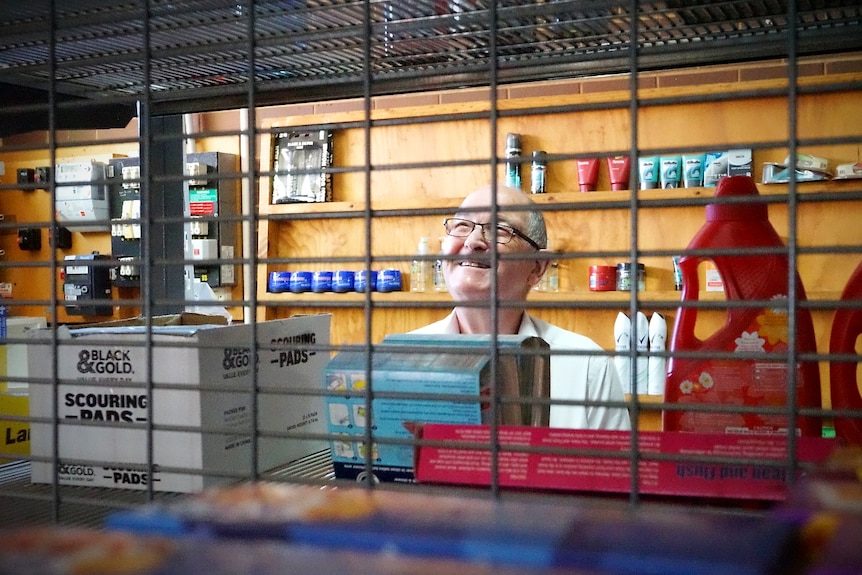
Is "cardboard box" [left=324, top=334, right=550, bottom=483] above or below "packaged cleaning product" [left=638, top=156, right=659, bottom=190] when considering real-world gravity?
below

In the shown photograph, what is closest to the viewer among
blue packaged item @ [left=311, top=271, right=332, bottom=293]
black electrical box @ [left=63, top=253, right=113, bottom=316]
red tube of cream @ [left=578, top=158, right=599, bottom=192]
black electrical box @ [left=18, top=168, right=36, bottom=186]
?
red tube of cream @ [left=578, top=158, right=599, bottom=192]

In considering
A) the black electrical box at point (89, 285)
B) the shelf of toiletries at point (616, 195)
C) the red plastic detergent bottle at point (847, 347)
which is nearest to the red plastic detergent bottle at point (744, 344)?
the red plastic detergent bottle at point (847, 347)

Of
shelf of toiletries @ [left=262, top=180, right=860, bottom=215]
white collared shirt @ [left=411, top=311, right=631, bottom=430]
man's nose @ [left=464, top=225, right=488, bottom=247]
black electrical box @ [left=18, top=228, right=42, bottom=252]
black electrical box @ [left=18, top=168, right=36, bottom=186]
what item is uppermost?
black electrical box @ [left=18, top=168, right=36, bottom=186]

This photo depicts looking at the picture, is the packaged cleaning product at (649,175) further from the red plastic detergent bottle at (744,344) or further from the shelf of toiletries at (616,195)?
the red plastic detergent bottle at (744,344)

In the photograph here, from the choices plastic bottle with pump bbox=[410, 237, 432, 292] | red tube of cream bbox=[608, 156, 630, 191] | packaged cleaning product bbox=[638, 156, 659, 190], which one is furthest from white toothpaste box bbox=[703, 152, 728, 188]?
plastic bottle with pump bbox=[410, 237, 432, 292]

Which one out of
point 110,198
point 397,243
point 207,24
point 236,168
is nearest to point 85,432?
point 207,24

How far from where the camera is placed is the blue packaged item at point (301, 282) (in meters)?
3.27

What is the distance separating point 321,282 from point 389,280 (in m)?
0.30

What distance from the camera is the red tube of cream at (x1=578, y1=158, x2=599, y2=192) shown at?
112 inches

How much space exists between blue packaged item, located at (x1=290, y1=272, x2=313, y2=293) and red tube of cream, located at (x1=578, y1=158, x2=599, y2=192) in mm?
1189

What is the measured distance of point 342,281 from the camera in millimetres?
3188

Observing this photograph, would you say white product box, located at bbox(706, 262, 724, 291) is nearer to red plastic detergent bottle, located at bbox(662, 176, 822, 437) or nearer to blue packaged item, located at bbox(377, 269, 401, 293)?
blue packaged item, located at bbox(377, 269, 401, 293)

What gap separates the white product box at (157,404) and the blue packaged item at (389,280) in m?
2.20

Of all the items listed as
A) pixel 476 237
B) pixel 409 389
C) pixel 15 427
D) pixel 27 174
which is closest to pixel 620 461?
pixel 409 389
